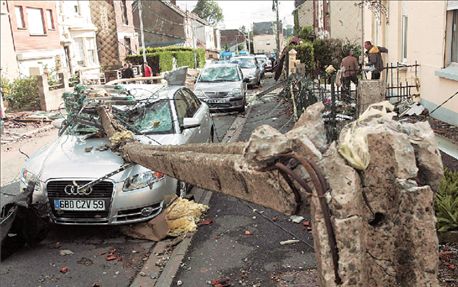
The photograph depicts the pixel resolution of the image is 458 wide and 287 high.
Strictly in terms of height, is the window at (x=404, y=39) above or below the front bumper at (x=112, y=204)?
above

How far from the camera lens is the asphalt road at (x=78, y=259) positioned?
538cm

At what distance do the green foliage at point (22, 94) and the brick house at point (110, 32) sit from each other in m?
15.6

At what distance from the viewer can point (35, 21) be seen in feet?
90.4

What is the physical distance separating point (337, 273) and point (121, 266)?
14.2ft

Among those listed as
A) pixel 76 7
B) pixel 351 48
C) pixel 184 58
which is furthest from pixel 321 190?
pixel 184 58

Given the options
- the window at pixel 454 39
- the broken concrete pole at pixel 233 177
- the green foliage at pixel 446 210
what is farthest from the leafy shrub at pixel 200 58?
the broken concrete pole at pixel 233 177

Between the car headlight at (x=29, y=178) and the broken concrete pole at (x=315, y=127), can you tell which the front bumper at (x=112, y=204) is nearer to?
the car headlight at (x=29, y=178)

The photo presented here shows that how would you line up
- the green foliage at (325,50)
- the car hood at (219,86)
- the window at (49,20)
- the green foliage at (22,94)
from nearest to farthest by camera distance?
the car hood at (219,86) < the green foliage at (22,94) < the green foliage at (325,50) < the window at (49,20)

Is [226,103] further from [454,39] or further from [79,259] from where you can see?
[79,259]

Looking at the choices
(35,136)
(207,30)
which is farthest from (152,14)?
(35,136)

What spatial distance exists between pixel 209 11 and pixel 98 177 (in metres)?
96.2

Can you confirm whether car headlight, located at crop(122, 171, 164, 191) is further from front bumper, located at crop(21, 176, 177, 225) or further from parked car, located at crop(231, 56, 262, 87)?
parked car, located at crop(231, 56, 262, 87)

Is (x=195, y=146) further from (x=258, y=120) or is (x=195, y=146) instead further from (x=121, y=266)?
(x=258, y=120)

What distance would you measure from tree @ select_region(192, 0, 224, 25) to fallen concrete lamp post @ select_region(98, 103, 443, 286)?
95.3 metres
